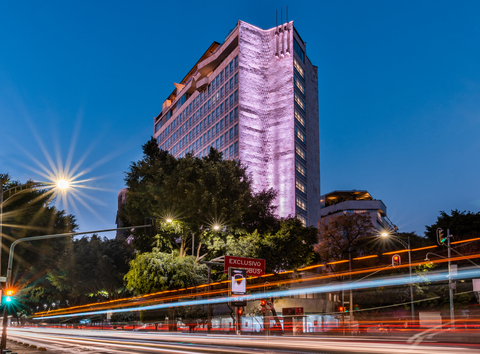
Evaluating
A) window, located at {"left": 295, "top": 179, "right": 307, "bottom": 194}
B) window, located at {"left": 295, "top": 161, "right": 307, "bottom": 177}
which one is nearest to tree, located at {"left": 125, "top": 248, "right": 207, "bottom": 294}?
window, located at {"left": 295, "top": 179, "right": 307, "bottom": 194}

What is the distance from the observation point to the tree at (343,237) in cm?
6366

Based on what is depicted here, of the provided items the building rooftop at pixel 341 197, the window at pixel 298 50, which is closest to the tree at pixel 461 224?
the window at pixel 298 50

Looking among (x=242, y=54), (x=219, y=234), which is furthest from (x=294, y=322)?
(x=242, y=54)

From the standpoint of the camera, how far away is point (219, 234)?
36656 mm

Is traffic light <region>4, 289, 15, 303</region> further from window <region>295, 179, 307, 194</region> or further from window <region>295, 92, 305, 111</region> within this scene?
window <region>295, 92, 305, 111</region>

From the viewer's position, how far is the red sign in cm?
2900

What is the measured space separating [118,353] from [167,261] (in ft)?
52.8

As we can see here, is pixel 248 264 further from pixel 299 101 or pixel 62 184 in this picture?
pixel 299 101

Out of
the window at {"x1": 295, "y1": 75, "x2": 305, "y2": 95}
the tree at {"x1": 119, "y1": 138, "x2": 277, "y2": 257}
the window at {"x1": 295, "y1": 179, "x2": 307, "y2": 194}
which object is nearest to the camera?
the tree at {"x1": 119, "y1": 138, "x2": 277, "y2": 257}

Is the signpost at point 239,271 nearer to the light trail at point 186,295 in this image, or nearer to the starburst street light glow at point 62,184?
the light trail at point 186,295

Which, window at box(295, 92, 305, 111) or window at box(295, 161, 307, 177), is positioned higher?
window at box(295, 92, 305, 111)

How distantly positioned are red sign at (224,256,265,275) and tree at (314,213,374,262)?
3376 cm

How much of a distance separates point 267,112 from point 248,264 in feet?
196

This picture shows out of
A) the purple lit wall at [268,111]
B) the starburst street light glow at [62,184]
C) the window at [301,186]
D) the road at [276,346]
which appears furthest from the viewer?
the window at [301,186]
